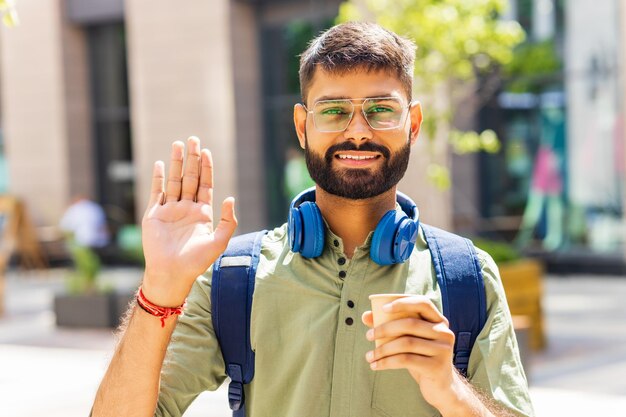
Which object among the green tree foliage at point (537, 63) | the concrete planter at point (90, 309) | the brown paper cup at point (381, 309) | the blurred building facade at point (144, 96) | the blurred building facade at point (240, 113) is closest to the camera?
the brown paper cup at point (381, 309)

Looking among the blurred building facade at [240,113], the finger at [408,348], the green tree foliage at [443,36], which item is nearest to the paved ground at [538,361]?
the blurred building facade at [240,113]

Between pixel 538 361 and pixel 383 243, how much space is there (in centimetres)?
661

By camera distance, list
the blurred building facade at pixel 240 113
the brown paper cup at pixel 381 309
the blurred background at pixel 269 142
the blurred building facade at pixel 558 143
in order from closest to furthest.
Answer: the brown paper cup at pixel 381 309 < the blurred background at pixel 269 142 < the blurred building facade at pixel 558 143 < the blurred building facade at pixel 240 113

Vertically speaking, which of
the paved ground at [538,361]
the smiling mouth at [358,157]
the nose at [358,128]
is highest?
the nose at [358,128]

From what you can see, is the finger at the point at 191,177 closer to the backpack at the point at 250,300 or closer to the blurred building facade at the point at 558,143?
the backpack at the point at 250,300

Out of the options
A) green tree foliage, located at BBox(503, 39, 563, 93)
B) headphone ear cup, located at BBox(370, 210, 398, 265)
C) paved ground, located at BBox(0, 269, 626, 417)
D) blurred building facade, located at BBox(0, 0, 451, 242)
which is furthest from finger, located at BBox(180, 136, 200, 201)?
green tree foliage, located at BBox(503, 39, 563, 93)

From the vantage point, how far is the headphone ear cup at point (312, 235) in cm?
221

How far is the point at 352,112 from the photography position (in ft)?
7.21

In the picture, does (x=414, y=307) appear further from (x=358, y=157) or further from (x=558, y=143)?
(x=558, y=143)

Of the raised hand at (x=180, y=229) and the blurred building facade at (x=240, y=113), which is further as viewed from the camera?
the blurred building facade at (x=240, y=113)

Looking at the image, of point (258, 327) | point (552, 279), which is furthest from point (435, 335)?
point (552, 279)

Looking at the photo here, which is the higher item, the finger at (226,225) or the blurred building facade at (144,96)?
the blurred building facade at (144,96)

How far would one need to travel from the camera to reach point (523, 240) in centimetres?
1521

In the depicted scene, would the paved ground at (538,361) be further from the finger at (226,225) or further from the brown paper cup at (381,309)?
the brown paper cup at (381,309)
